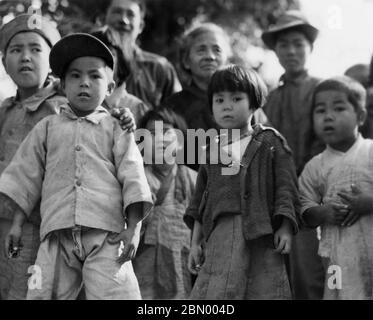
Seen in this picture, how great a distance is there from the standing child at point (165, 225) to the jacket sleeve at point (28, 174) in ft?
3.48

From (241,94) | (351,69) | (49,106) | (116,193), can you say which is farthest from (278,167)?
(351,69)

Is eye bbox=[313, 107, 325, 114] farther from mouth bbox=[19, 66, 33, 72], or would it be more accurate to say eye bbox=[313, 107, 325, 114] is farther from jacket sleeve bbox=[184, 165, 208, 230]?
mouth bbox=[19, 66, 33, 72]

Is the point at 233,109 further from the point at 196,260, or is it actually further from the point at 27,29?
the point at 27,29

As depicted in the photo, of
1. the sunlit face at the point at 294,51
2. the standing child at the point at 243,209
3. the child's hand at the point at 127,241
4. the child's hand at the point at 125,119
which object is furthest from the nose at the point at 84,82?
the sunlit face at the point at 294,51

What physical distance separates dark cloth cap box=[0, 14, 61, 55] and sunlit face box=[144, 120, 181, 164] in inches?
36.9

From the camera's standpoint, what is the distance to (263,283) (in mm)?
5027

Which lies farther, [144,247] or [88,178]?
[144,247]

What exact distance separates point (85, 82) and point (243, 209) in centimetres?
119

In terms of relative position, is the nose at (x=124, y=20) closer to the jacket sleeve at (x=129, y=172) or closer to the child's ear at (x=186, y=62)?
the child's ear at (x=186, y=62)

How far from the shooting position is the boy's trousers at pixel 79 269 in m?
4.81

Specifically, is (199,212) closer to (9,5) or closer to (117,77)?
(117,77)
